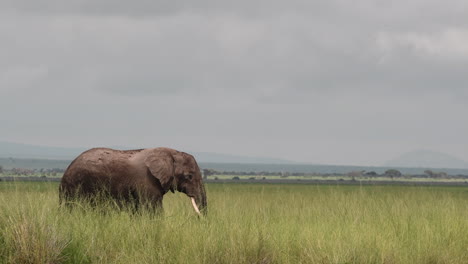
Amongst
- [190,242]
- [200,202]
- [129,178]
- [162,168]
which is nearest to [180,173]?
[162,168]

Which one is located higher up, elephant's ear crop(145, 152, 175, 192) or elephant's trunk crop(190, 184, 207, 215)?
elephant's ear crop(145, 152, 175, 192)

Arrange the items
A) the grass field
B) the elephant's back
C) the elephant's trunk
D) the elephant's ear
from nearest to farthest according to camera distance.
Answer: the grass field
the elephant's back
the elephant's ear
the elephant's trunk

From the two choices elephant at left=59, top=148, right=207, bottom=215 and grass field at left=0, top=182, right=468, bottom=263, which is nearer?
grass field at left=0, top=182, right=468, bottom=263

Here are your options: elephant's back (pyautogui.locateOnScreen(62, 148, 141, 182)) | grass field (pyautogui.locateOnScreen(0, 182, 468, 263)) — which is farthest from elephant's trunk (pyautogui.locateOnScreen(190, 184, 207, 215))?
grass field (pyautogui.locateOnScreen(0, 182, 468, 263))

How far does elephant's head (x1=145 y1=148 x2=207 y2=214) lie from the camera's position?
55.1ft

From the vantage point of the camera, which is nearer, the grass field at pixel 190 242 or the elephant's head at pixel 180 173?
the grass field at pixel 190 242

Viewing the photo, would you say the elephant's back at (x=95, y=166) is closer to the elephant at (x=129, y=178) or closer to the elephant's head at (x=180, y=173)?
the elephant at (x=129, y=178)

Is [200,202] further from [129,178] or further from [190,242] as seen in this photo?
[190,242]

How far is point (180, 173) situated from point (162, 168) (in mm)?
548

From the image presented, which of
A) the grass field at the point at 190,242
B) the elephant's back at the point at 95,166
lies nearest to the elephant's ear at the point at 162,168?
the elephant's back at the point at 95,166

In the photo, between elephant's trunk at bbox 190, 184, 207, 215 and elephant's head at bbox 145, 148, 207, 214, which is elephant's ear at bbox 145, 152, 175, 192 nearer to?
elephant's head at bbox 145, 148, 207, 214

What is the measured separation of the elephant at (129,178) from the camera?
16.3 metres

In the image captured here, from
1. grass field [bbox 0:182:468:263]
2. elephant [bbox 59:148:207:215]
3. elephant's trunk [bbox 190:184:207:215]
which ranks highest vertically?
elephant [bbox 59:148:207:215]

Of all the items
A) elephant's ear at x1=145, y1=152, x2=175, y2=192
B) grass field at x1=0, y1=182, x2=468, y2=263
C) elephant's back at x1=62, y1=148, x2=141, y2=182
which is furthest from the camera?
elephant's ear at x1=145, y1=152, x2=175, y2=192
